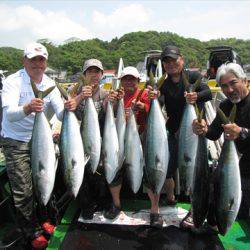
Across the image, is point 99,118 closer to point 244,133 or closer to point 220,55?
point 244,133

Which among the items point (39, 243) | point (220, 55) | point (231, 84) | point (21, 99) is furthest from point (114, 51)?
point (231, 84)

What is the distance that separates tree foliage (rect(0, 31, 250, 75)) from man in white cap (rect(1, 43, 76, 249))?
235ft

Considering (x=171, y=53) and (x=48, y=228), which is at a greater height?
(x=171, y=53)

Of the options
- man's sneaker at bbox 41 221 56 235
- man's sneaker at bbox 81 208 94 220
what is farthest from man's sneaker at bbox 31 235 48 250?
man's sneaker at bbox 81 208 94 220

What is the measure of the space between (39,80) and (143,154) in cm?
143

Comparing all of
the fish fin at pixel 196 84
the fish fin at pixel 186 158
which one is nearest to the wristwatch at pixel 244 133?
the fish fin at pixel 186 158

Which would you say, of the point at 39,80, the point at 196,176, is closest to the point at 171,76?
the point at 196,176

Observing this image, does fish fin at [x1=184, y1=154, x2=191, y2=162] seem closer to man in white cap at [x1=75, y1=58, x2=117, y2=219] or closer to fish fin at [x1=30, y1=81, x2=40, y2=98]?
man in white cap at [x1=75, y1=58, x2=117, y2=219]

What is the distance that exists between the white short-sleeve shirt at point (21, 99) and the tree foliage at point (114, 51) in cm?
7164

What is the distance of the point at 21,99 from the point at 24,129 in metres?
0.35

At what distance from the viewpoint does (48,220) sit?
4.48 metres

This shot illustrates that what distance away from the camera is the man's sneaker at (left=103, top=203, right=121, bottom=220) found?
13.7 feet

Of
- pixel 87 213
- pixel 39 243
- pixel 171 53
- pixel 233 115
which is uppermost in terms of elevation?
pixel 171 53

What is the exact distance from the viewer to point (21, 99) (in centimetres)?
366
